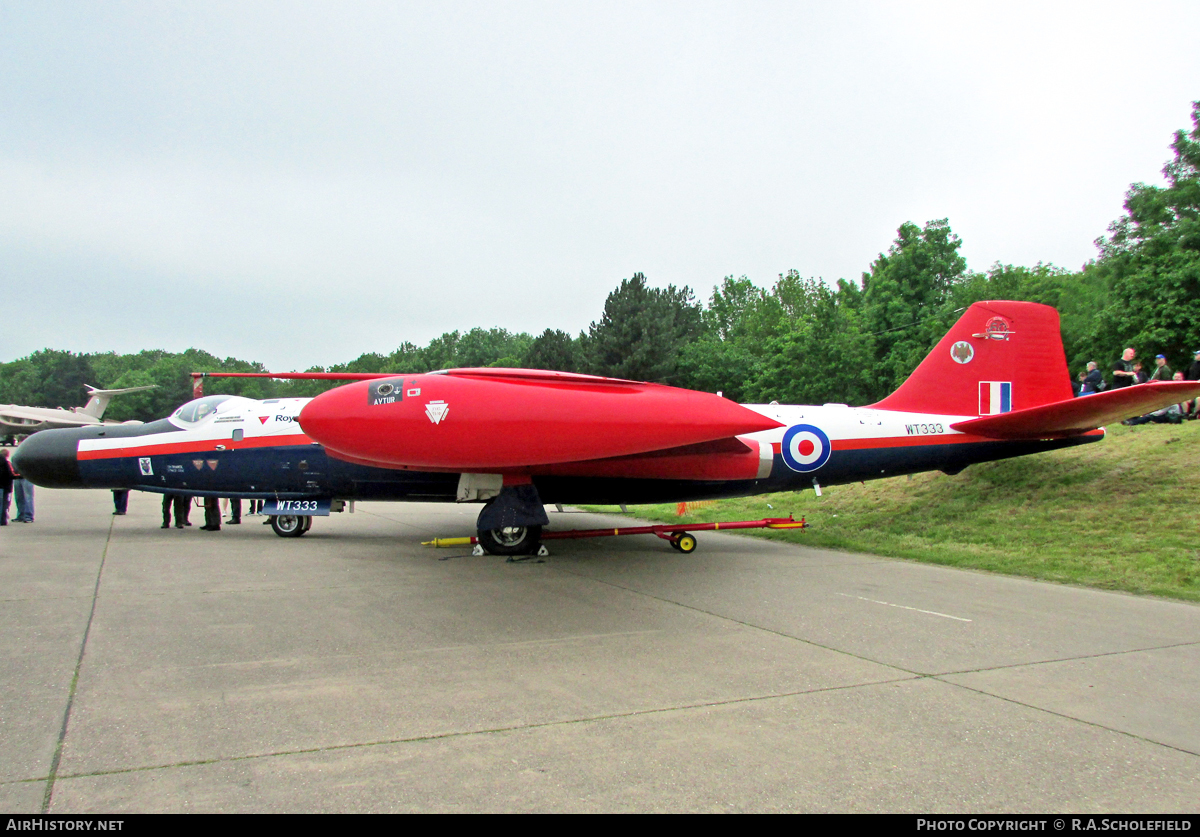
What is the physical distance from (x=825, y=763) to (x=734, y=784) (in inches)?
21.7

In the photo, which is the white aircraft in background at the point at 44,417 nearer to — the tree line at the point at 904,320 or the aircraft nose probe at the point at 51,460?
the tree line at the point at 904,320

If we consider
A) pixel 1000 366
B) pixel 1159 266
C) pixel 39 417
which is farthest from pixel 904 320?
pixel 39 417

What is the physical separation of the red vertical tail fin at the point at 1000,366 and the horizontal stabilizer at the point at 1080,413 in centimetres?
53

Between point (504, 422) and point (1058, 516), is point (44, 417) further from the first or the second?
point (1058, 516)

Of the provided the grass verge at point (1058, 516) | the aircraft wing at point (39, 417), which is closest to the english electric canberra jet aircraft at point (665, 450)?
the grass verge at point (1058, 516)

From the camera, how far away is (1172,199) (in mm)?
33438

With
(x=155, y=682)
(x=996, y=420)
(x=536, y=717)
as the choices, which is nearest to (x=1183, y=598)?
(x=996, y=420)

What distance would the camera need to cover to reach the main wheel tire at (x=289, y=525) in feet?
41.1

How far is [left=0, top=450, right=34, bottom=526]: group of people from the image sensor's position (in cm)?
1388

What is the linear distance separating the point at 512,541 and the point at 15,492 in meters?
10.6

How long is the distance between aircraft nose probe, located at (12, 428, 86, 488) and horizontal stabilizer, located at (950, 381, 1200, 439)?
14.3 meters

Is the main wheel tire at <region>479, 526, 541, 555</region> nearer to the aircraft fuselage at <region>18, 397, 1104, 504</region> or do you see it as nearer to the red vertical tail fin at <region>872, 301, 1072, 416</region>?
the aircraft fuselage at <region>18, 397, 1104, 504</region>

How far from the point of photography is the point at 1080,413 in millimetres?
10359

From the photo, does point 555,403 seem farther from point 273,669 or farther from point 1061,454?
point 1061,454
